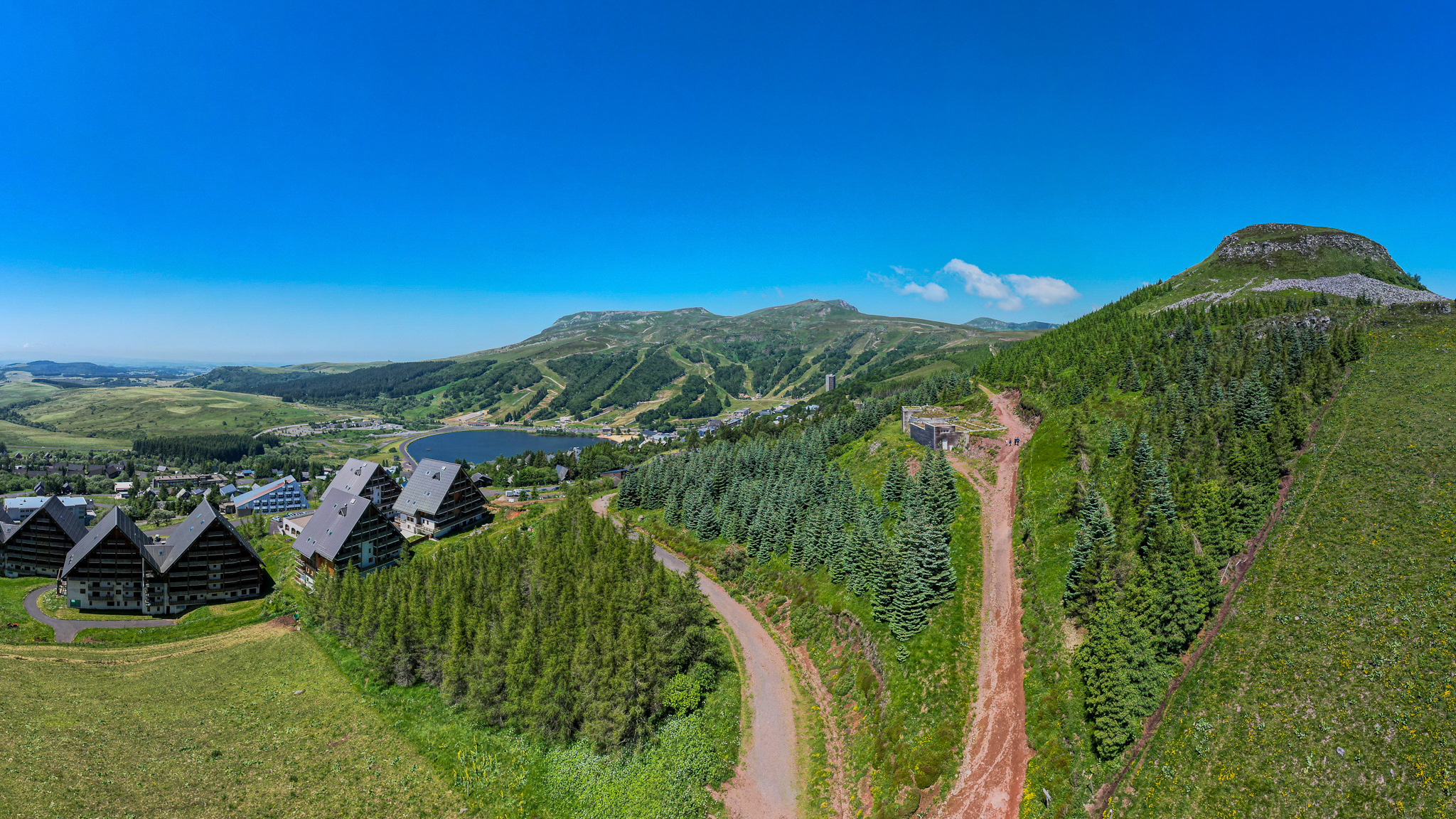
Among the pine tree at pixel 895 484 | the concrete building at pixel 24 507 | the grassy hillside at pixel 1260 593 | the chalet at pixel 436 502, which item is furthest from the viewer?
the chalet at pixel 436 502

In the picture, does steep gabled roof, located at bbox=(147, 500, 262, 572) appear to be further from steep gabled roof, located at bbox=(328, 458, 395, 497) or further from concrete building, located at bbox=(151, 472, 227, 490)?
concrete building, located at bbox=(151, 472, 227, 490)

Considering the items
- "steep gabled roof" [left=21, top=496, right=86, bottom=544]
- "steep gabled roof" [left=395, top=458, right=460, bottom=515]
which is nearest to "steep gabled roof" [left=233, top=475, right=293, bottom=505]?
"steep gabled roof" [left=21, top=496, right=86, bottom=544]

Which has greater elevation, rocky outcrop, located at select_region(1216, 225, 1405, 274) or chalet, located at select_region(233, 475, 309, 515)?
rocky outcrop, located at select_region(1216, 225, 1405, 274)

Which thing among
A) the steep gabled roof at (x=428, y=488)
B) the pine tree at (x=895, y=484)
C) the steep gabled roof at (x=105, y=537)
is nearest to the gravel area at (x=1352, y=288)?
the pine tree at (x=895, y=484)

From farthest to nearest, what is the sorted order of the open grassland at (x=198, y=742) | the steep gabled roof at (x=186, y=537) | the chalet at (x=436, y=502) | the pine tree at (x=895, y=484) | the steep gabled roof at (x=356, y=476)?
1. the chalet at (x=436, y=502)
2. the steep gabled roof at (x=356, y=476)
3. the pine tree at (x=895, y=484)
4. the steep gabled roof at (x=186, y=537)
5. the open grassland at (x=198, y=742)

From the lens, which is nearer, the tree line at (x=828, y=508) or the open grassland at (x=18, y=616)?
the tree line at (x=828, y=508)

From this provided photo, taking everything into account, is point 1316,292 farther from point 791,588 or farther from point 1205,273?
point 791,588

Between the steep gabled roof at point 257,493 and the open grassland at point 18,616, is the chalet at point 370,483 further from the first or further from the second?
the steep gabled roof at point 257,493

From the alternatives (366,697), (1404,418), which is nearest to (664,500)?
(366,697)
